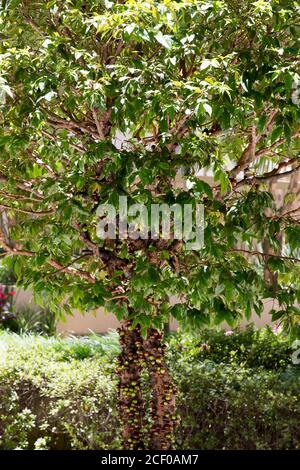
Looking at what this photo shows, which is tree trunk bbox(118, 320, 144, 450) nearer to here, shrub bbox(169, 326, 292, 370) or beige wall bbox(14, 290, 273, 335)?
shrub bbox(169, 326, 292, 370)

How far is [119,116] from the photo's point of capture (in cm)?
331

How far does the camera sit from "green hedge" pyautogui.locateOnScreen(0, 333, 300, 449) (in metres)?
5.21

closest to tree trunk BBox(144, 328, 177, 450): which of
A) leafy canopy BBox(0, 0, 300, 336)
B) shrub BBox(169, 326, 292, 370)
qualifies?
leafy canopy BBox(0, 0, 300, 336)

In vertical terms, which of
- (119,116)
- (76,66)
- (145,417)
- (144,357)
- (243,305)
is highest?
(76,66)

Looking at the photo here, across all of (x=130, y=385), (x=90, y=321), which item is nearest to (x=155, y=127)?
(x=130, y=385)

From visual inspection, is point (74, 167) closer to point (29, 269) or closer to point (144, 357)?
A: point (29, 269)

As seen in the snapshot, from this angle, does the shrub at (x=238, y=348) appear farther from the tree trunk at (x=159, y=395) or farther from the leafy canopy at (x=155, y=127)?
the leafy canopy at (x=155, y=127)

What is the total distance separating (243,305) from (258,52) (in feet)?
3.69

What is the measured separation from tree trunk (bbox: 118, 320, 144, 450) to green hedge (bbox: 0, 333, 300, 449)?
73cm

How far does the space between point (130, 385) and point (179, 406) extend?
1.03 meters

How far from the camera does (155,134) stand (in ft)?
13.3

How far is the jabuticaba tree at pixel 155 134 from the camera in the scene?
10.5 feet
